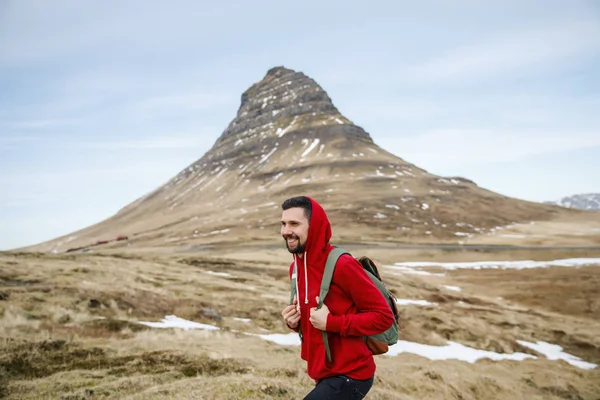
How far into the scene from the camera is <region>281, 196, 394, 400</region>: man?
13.3 feet

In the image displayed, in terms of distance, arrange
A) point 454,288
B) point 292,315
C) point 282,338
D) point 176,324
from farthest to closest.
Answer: point 454,288 < point 282,338 < point 176,324 < point 292,315

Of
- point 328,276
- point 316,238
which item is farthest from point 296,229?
point 328,276

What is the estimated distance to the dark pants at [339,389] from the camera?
13.4 feet

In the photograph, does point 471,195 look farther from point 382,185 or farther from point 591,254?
point 591,254

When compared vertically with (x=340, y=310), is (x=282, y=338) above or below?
below

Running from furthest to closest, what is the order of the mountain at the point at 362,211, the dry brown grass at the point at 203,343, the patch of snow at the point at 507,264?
1. the mountain at the point at 362,211
2. the patch of snow at the point at 507,264
3. the dry brown grass at the point at 203,343

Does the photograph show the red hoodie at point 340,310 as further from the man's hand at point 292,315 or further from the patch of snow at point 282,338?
the patch of snow at point 282,338

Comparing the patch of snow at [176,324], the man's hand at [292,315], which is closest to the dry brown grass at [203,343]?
the patch of snow at [176,324]

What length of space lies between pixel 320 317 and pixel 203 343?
11.8m

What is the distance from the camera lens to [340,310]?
4.25 metres

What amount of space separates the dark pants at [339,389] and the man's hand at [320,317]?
581mm

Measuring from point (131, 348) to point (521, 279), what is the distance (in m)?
54.8

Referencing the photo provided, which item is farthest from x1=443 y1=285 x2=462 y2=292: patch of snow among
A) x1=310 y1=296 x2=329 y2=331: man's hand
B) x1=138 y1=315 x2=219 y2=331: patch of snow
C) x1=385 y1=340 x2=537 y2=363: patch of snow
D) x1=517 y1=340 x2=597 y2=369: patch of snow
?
x1=310 y1=296 x2=329 y2=331: man's hand

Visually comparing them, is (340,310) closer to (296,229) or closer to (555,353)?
(296,229)
